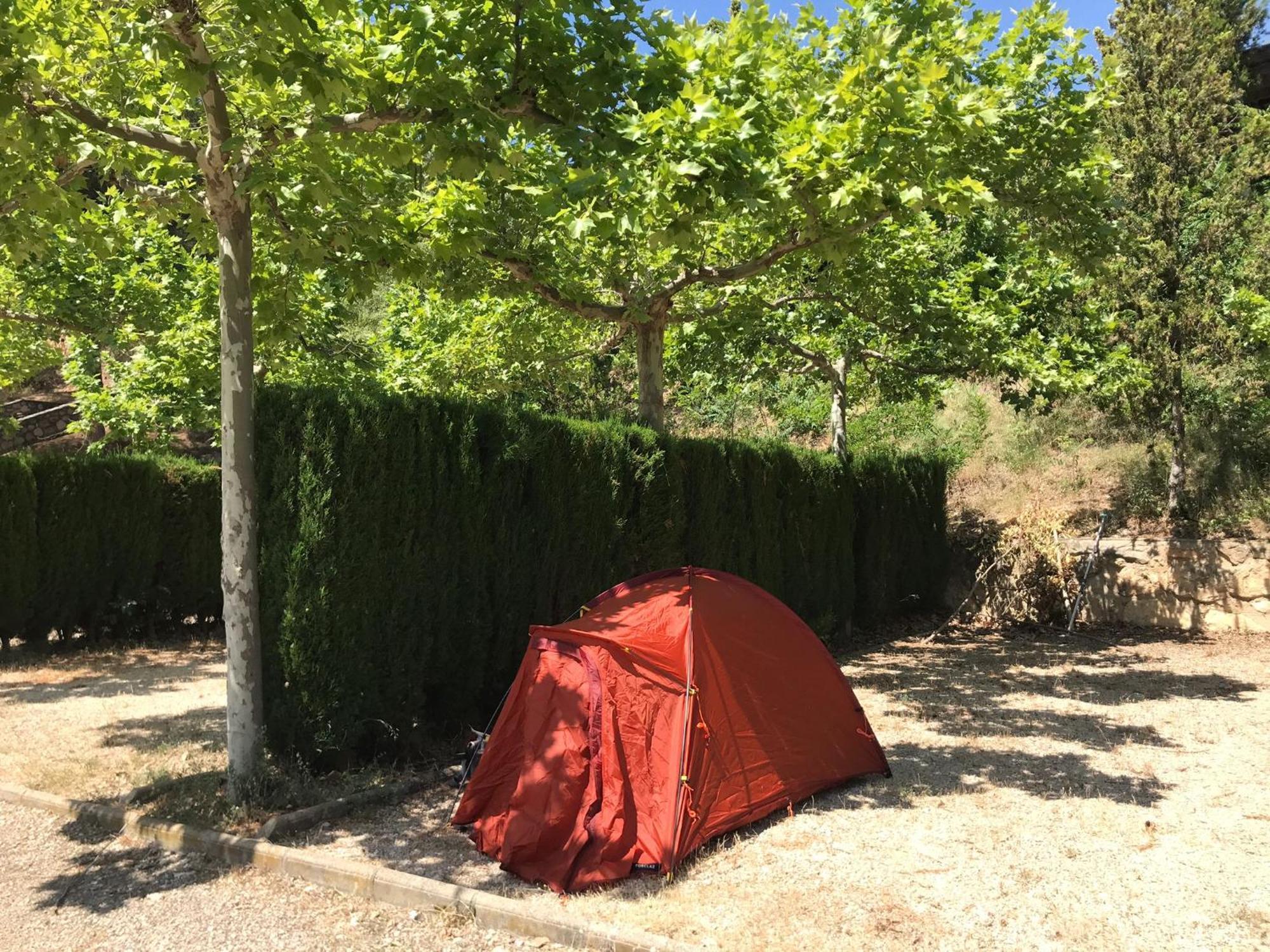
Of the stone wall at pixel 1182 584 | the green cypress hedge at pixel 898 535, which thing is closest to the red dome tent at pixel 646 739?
the green cypress hedge at pixel 898 535

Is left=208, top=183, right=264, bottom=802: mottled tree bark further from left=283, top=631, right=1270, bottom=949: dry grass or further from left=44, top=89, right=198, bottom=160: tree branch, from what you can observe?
left=283, top=631, right=1270, bottom=949: dry grass

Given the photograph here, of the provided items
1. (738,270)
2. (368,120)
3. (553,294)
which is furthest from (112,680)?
(738,270)

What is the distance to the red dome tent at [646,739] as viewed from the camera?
15.7 feet

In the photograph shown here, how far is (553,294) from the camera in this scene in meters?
8.88

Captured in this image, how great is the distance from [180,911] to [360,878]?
0.83 m

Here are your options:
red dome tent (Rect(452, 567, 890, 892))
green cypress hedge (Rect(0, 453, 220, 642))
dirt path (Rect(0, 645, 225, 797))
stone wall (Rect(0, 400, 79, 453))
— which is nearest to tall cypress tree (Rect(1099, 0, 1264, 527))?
red dome tent (Rect(452, 567, 890, 892))

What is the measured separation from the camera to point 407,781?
605 centimetres

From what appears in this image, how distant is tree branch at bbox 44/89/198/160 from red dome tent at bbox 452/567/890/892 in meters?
3.67

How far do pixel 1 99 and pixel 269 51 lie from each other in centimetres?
125

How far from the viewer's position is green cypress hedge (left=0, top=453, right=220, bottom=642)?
1066 cm

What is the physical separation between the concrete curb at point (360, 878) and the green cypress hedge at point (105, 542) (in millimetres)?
6070

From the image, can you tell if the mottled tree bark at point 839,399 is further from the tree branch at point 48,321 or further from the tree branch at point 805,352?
the tree branch at point 48,321

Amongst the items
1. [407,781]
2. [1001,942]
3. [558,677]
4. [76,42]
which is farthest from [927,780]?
[76,42]

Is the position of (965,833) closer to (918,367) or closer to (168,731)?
(168,731)
